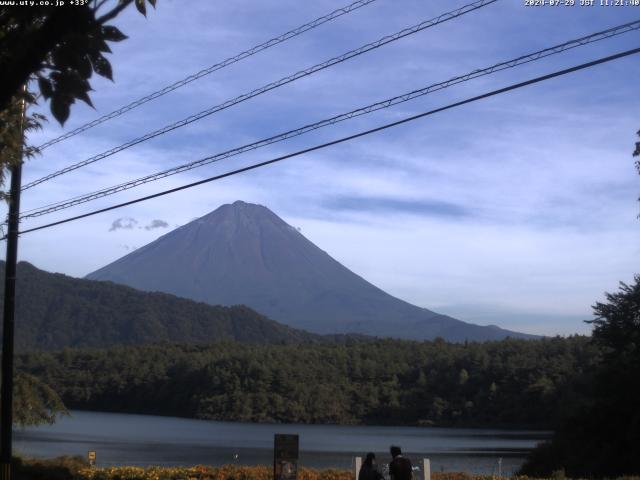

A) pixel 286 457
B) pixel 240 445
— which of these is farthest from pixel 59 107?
pixel 240 445

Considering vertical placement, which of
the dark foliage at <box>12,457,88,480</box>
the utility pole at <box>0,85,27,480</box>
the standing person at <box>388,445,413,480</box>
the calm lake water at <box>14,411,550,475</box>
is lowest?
the calm lake water at <box>14,411,550,475</box>

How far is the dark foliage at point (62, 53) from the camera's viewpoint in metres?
4.29

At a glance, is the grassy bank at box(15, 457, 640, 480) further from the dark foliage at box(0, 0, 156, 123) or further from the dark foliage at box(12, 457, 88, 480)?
the dark foliage at box(0, 0, 156, 123)

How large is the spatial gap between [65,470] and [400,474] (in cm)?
1148

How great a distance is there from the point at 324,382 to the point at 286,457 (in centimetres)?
9434

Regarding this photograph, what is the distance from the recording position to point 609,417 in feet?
107

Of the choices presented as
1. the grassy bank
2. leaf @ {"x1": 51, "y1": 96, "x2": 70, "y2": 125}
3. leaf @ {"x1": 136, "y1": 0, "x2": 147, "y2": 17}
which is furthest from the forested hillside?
leaf @ {"x1": 51, "y1": 96, "x2": 70, "y2": 125}

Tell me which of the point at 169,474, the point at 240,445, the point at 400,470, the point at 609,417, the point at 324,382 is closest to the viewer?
the point at 400,470

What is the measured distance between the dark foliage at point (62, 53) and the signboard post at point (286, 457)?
9865 millimetres

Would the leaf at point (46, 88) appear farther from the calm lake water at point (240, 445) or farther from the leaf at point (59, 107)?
the calm lake water at point (240, 445)

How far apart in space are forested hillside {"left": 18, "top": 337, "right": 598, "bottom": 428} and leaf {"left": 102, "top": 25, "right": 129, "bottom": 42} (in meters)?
83.5

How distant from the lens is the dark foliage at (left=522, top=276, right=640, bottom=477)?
30.6m

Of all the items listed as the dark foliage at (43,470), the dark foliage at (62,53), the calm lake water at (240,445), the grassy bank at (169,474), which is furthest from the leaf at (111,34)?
the calm lake water at (240,445)

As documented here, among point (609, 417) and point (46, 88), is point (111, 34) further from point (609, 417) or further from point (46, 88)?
point (609, 417)
